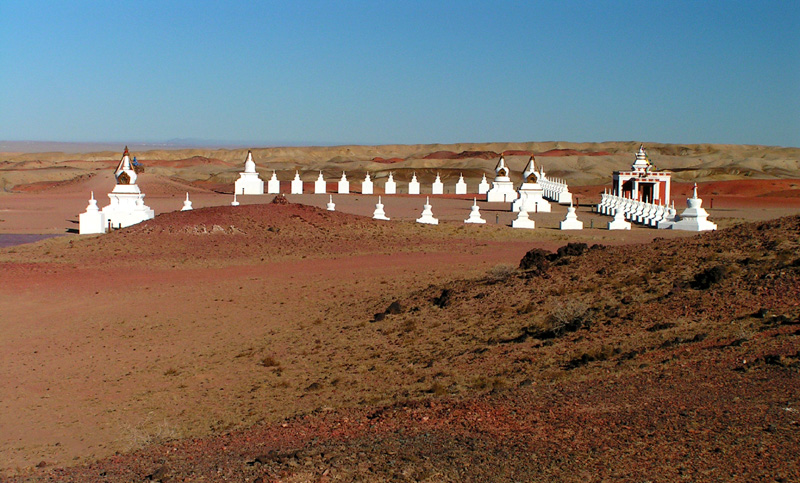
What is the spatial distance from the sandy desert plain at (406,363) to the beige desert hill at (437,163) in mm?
55761

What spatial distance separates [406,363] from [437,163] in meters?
106

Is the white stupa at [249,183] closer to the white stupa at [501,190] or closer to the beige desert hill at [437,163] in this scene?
the white stupa at [501,190]

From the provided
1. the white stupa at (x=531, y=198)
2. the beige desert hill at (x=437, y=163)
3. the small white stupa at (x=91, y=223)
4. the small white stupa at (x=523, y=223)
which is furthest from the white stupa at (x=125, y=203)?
the beige desert hill at (x=437, y=163)

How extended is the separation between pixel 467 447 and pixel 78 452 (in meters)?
4.68

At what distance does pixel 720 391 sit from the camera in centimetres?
922

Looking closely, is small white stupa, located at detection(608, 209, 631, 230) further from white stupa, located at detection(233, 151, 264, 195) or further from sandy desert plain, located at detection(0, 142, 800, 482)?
white stupa, located at detection(233, 151, 264, 195)

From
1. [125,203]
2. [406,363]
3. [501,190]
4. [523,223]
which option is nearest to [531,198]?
[501,190]

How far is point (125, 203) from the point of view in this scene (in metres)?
35.7

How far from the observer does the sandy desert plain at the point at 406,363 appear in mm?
7965

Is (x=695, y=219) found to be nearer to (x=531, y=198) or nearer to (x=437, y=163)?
(x=531, y=198)

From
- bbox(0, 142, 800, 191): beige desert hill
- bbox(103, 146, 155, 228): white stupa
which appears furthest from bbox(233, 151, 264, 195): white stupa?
bbox(103, 146, 155, 228): white stupa

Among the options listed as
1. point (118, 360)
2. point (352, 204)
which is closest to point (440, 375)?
point (118, 360)

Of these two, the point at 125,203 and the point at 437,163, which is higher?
the point at 125,203

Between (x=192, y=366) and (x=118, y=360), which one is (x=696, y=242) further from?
(x=118, y=360)
